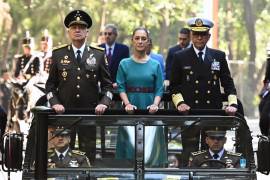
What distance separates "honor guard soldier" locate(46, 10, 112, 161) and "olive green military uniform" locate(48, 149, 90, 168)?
1.15 metres

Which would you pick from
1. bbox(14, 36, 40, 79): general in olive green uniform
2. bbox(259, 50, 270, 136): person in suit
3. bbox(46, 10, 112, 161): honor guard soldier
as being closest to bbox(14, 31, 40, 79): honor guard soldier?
bbox(14, 36, 40, 79): general in olive green uniform

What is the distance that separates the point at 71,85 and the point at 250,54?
31.5m

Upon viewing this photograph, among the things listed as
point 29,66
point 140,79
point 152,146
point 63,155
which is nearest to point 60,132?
point 63,155

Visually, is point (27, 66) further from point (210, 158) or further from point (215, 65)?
point (210, 158)

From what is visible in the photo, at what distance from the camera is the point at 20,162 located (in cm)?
672

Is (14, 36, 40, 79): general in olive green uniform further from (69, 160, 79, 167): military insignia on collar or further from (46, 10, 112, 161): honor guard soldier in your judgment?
(69, 160, 79, 167): military insignia on collar

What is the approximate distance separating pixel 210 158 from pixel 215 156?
2.5 inches

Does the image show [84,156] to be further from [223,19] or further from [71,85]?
[223,19]

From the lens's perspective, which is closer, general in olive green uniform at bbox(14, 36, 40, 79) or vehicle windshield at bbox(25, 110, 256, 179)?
vehicle windshield at bbox(25, 110, 256, 179)

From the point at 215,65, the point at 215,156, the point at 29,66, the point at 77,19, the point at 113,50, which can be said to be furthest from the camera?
the point at 29,66

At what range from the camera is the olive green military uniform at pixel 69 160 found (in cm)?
655

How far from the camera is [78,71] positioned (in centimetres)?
784

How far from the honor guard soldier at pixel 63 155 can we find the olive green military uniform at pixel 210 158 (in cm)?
81

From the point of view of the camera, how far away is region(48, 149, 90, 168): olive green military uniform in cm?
655
